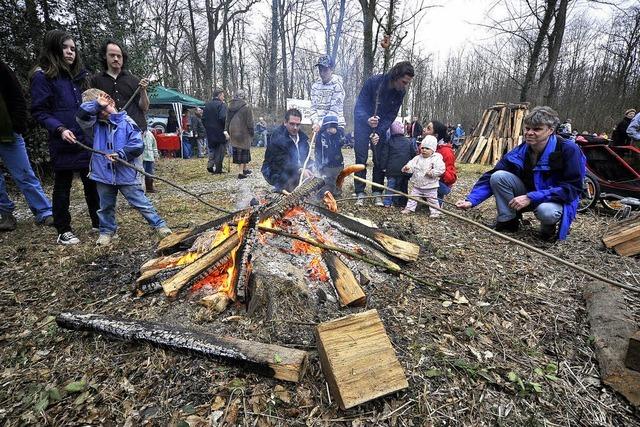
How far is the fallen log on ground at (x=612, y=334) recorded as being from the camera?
1759mm

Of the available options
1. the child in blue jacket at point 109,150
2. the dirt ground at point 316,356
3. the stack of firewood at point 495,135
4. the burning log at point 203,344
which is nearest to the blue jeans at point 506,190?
the dirt ground at point 316,356

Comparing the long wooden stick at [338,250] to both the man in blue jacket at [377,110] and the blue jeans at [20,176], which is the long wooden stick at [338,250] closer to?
the man in blue jacket at [377,110]

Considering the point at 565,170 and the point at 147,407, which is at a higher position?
the point at 565,170

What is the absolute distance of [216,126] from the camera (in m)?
8.54

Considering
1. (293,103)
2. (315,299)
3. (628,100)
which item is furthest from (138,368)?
(628,100)

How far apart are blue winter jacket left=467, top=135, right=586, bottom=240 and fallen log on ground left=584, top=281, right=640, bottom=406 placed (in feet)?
3.78

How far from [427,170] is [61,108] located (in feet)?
15.9

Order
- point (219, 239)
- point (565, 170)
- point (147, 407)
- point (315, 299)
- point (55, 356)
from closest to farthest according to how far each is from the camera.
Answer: point (147, 407) → point (55, 356) → point (315, 299) → point (219, 239) → point (565, 170)

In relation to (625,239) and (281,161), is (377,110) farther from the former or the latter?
(625,239)

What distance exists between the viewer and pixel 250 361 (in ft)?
5.79

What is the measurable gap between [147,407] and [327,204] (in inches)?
109

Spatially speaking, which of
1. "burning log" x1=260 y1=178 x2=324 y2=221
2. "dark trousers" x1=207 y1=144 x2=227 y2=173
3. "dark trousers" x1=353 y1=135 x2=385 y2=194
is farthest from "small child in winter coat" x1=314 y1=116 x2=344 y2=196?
"dark trousers" x1=207 y1=144 x2=227 y2=173

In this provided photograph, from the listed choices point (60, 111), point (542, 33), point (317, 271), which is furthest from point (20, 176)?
point (542, 33)

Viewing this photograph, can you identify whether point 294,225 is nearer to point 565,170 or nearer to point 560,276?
point 560,276
